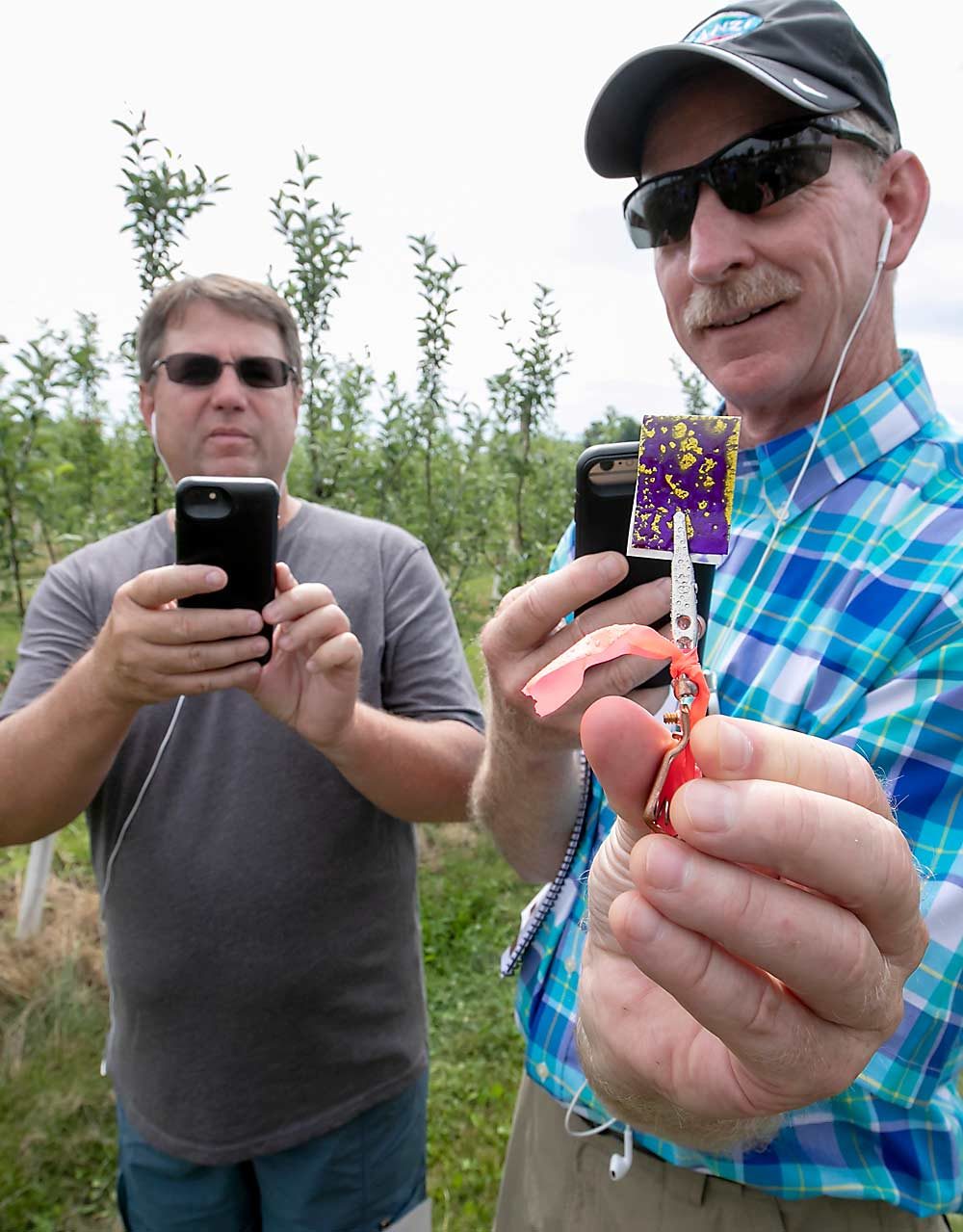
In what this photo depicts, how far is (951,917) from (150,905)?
1.75m

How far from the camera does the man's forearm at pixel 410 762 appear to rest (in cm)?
177

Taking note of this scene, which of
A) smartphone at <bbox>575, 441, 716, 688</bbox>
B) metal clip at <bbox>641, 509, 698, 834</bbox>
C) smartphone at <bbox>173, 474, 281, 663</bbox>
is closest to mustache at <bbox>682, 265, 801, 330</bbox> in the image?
smartphone at <bbox>575, 441, 716, 688</bbox>

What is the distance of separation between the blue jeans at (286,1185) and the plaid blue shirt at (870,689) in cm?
76

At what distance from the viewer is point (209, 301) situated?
7.29 feet

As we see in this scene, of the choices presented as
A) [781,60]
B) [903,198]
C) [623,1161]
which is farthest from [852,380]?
[623,1161]

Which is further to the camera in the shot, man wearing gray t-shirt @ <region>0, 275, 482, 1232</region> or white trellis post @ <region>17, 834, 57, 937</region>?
white trellis post @ <region>17, 834, 57, 937</region>

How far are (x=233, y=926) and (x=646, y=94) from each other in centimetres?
215

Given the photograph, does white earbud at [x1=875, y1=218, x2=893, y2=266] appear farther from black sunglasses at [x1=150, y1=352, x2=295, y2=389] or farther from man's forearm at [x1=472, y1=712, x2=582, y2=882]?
black sunglasses at [x1=150, y1=352, x2=295, y2=389]

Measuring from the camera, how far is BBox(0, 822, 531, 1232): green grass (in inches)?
112

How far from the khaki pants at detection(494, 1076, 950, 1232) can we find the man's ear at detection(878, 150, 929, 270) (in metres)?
1.70

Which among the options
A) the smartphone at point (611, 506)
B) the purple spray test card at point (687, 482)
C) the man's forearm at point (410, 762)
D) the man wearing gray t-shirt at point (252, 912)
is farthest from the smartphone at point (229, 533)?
the purple spray test card at point (687, 482)

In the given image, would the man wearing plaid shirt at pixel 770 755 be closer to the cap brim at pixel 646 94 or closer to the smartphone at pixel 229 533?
the cap brim at pixel 646 94

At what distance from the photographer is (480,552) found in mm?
5328

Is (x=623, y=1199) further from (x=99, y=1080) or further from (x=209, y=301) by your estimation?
(x=99, y=1080)
